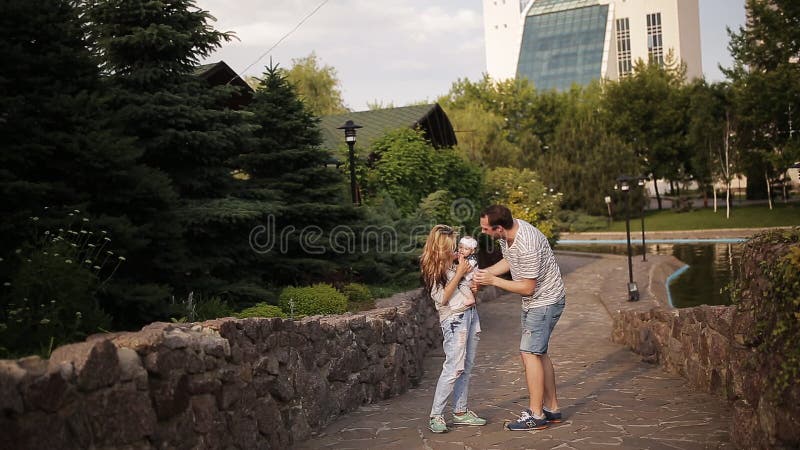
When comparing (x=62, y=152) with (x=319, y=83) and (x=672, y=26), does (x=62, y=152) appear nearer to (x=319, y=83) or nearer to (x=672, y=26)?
(x=319, y=83)

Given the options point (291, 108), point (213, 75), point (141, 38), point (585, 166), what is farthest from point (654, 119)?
point (141, 38)

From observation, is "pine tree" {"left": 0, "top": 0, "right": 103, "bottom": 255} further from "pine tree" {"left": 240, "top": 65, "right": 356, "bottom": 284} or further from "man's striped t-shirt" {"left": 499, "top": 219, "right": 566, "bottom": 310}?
"pine tree" {"left": 240, "top": 65, "right": 356, "bottom": 284}

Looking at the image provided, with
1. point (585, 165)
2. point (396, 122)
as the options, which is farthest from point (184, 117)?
point (585, 165)

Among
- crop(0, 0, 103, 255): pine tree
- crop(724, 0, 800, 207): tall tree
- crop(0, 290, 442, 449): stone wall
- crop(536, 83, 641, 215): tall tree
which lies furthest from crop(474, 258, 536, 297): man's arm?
crop(536, 83, 641, 215): tall tree

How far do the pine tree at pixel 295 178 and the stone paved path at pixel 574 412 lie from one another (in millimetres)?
2721

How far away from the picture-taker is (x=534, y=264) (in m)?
6.12

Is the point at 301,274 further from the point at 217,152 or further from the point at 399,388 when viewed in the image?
the point at 399,388

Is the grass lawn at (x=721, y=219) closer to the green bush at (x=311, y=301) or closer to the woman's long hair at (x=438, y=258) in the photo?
the green bush at (x=311, y=301)

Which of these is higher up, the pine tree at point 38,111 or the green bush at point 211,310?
the pine tree at point 38,111

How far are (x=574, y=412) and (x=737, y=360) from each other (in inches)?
72.5

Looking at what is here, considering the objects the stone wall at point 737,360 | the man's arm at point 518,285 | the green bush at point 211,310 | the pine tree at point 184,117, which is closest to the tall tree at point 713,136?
the stone wall at point 737,360

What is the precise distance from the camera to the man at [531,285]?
241 inches

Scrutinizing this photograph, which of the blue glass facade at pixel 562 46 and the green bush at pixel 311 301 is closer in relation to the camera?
the green bush at pixel 311 301

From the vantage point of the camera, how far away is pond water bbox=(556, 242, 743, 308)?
862 inches
